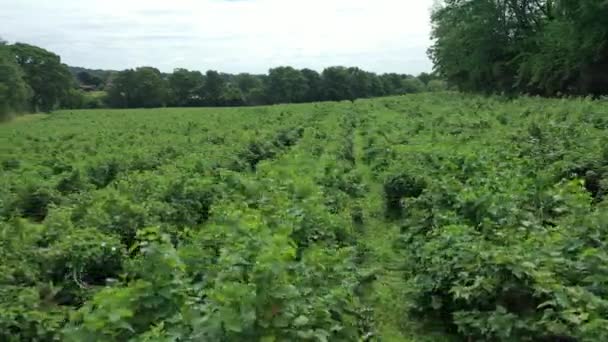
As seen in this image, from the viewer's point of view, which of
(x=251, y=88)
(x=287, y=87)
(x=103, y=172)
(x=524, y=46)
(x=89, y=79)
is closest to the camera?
(x=103, y=172)

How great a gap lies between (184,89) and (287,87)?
54.2 feet

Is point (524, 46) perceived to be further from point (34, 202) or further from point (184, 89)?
point (184, 89)

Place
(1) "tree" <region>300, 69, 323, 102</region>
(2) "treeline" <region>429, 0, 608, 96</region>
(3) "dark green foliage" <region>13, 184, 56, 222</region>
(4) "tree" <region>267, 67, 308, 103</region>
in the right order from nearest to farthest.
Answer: (3) "dark green foliage" <region>13, 184, 56, 222</region> < (2) "treeline" <region>429, 0, 608, 96</region> < (4) "tree" <region>267, 67, 308, 103</region> < (1) "tree" <region>300, 69, 323, 102</region>

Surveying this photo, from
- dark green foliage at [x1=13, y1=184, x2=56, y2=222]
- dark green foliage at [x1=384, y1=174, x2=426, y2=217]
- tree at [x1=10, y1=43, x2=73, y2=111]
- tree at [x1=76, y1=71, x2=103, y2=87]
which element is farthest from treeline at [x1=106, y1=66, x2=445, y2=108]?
dark green foliage at [x1=384, y1=174, x2=426, y2=217]

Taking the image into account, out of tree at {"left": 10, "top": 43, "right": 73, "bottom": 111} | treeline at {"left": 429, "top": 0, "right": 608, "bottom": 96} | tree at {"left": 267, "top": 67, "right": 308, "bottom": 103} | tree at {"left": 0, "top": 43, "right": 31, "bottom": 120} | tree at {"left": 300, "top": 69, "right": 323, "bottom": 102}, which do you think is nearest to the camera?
treeline at {"left": 429, "top": 0, "right": 608, "bottom": 96}

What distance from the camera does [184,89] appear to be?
9100 cm

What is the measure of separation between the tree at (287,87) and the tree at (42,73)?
106 ft

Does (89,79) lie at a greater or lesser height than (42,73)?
lesser

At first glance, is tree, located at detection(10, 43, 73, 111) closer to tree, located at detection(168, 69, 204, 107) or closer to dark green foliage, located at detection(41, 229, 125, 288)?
tree, located at detection(168, 69, 204, 107)

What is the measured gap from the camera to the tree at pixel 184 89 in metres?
89.5

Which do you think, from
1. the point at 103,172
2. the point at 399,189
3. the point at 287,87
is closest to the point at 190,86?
the point at 287,87

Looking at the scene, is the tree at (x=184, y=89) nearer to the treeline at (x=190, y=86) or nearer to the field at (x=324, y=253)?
the treeline at (x=190, y=86)

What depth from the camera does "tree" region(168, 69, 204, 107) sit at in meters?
89.5

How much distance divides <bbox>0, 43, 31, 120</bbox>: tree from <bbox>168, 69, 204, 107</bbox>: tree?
29.5 meters
